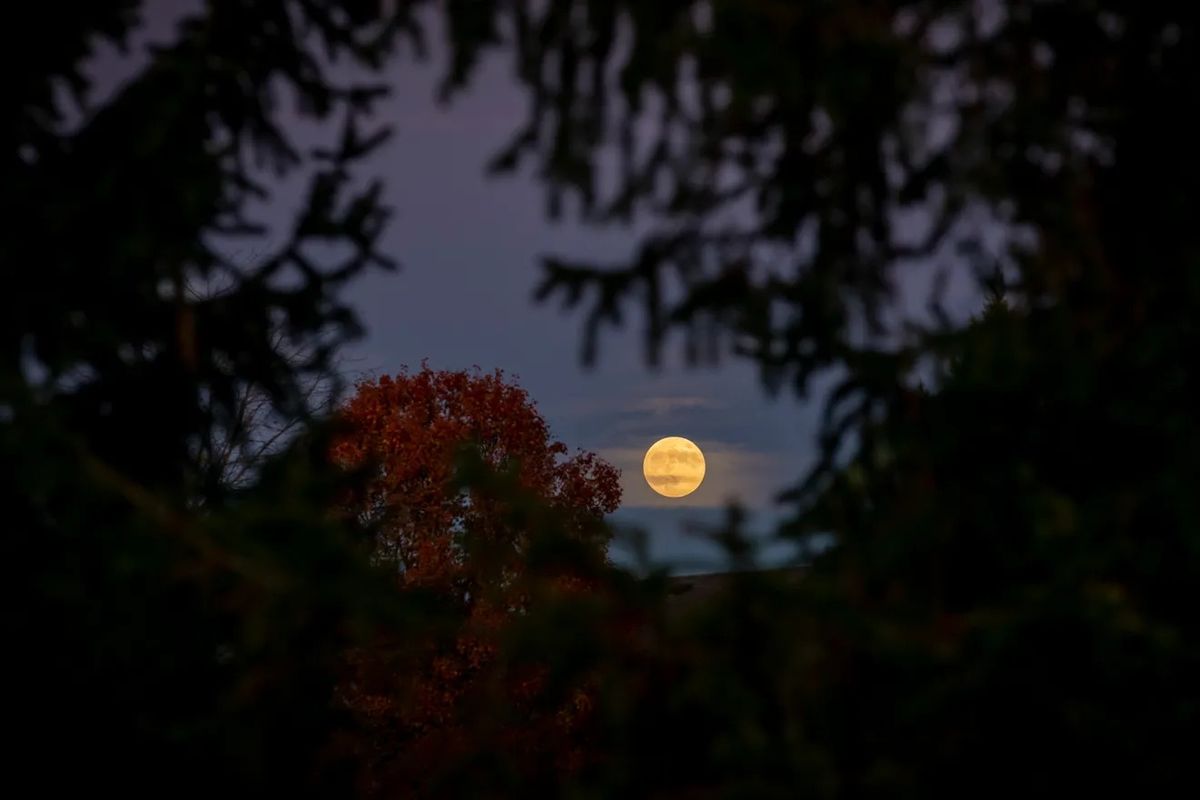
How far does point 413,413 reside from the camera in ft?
91.3

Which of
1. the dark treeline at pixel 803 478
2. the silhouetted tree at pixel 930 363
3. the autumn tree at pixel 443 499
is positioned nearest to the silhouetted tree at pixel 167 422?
the dark treeline at pixel 803 478

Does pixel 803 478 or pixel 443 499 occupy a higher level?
pixel 443 499

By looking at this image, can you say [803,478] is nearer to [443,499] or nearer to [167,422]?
[167,422]

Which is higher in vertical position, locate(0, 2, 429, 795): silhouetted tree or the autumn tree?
the autumn tree

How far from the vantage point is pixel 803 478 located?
17.6 feet

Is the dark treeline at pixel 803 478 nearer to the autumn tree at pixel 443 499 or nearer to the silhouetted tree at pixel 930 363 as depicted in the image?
the silhouetted tree at pixel 930 363

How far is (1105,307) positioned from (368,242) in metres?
3.92

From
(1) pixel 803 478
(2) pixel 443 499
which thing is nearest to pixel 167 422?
(1) pixel 803 478

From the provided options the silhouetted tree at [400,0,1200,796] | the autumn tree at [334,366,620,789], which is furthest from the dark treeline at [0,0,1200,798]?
the autumn tree at [334,366,620,789]

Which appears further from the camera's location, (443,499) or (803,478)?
(443,499)

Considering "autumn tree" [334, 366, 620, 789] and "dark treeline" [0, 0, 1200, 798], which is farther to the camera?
"autumn tree" [334, 366, 620, 789]

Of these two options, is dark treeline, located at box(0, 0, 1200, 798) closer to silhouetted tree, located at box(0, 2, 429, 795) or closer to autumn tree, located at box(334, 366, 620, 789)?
silhouetted tree, located at box(0, 2, 429, 795)

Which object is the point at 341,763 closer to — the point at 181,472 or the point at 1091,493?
the point at 181,472

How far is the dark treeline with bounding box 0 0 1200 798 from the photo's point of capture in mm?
3928
